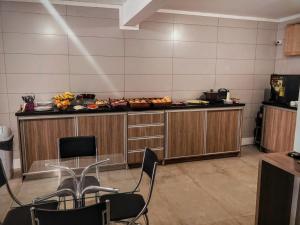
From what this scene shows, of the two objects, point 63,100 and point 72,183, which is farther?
point 63,100

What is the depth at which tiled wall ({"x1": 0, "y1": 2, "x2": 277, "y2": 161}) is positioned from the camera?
3605mm

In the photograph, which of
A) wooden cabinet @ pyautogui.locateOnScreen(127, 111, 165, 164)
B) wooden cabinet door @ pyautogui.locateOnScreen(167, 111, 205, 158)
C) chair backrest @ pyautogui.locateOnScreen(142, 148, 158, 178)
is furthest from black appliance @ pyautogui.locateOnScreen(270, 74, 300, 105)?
chair backrest @ pyautogui.locateOnScreen(142, 148, 158, 178)

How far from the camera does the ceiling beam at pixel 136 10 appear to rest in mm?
2607

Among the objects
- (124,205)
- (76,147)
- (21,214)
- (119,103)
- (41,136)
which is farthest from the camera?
(119,103)

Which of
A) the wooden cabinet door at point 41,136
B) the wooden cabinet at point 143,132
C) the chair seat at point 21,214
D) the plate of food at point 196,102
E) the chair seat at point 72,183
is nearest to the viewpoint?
the chair seat at point 21,214

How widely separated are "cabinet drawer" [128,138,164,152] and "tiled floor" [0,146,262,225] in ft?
1.22

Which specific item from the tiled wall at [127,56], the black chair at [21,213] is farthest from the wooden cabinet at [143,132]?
the black chair at [21,213]

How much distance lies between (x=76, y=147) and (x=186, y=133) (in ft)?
6.26

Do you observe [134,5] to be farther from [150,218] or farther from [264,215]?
[264,215]

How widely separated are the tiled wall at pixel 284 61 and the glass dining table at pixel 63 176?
3.70 metres

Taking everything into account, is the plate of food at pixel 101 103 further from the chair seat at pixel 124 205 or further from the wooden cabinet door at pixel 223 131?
the chair seat at pixel 124 205

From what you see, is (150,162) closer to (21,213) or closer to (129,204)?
(129,204)

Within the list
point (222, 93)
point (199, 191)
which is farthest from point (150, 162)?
point (222, 93)

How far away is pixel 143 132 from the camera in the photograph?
376 cm
